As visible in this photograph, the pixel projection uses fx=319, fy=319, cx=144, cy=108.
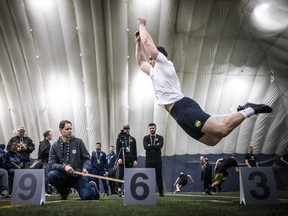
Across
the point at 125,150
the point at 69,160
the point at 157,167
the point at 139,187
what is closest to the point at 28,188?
the point at 69,160

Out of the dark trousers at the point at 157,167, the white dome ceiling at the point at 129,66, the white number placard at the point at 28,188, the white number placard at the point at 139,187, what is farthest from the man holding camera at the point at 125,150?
the white dome ceiling at the point at 129,66

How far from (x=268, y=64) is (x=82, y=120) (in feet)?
32.1

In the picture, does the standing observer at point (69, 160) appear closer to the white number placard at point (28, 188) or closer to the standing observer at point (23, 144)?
the white number placard at point (28, 188)

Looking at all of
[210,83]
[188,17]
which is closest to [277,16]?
[188,17]

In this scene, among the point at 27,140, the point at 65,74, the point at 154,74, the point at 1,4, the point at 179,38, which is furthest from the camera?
the point at 65,74

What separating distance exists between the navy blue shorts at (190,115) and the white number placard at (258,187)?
105cm

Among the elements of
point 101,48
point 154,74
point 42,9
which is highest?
point 42,9

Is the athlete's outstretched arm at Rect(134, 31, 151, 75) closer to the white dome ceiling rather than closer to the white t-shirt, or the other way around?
the white t-shirt

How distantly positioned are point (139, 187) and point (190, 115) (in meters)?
1.51

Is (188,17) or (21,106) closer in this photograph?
(188,17)

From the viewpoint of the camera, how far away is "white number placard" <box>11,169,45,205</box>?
5133mm

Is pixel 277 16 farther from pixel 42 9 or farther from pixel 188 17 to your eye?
pixel 42 9

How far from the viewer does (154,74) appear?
5.15 metres

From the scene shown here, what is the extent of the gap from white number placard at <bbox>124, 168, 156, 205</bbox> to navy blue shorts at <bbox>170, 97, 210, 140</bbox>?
104 cm
